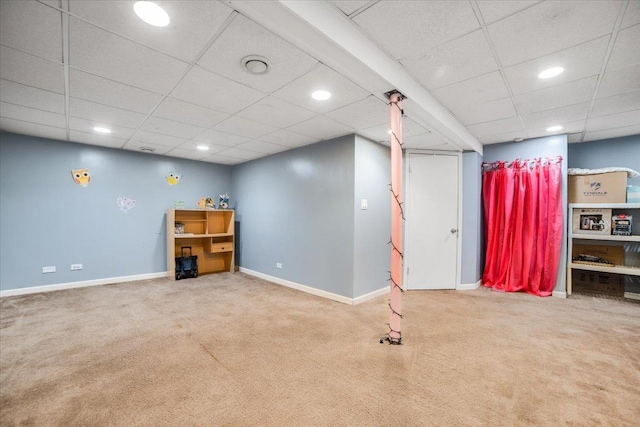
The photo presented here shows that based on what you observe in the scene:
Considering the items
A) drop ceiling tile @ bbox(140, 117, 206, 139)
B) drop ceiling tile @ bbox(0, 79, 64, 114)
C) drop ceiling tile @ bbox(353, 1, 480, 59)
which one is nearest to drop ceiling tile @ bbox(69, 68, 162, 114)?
drop ceiling tile @ bbox(0, 79, 64, 114)

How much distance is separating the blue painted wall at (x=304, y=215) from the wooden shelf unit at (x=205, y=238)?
0.36 meters

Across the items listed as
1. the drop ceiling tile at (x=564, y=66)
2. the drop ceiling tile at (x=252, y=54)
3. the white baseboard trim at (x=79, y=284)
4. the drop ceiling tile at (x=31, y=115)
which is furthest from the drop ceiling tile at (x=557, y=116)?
the white baseboard trim at (x=79, y=284)

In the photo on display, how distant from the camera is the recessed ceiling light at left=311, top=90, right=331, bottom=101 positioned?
98.3 inches

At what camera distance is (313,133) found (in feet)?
12.3

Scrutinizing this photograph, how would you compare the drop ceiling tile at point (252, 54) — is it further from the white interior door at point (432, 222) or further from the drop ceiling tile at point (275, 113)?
the white interior door at point (432, 222)

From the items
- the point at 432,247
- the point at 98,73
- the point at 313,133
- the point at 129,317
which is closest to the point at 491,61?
the point at 313,133

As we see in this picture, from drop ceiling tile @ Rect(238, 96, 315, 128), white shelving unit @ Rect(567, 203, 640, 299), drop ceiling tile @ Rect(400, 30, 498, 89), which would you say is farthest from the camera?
white shelving unit @ Rect(567, 203, 640, 299)

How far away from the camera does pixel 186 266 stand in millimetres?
5074

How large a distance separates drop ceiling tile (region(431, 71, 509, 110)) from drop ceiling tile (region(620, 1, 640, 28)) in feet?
2.37

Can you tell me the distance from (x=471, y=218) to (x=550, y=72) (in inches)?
97.6

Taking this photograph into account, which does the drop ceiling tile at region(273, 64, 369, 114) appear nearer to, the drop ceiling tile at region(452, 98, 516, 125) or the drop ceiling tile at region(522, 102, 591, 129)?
the drop ceiling tile at region(452, 98, 516, 125)

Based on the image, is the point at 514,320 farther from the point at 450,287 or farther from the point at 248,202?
the point at 248,202

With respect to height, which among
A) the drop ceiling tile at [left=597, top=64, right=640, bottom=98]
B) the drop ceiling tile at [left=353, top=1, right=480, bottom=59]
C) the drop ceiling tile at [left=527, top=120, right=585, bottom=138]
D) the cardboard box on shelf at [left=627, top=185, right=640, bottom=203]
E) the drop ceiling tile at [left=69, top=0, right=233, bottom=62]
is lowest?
the cardboard box on shelf at [left=627, top=185, right=640, bottom=203]

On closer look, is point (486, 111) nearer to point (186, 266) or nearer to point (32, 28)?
point (32, 28)
